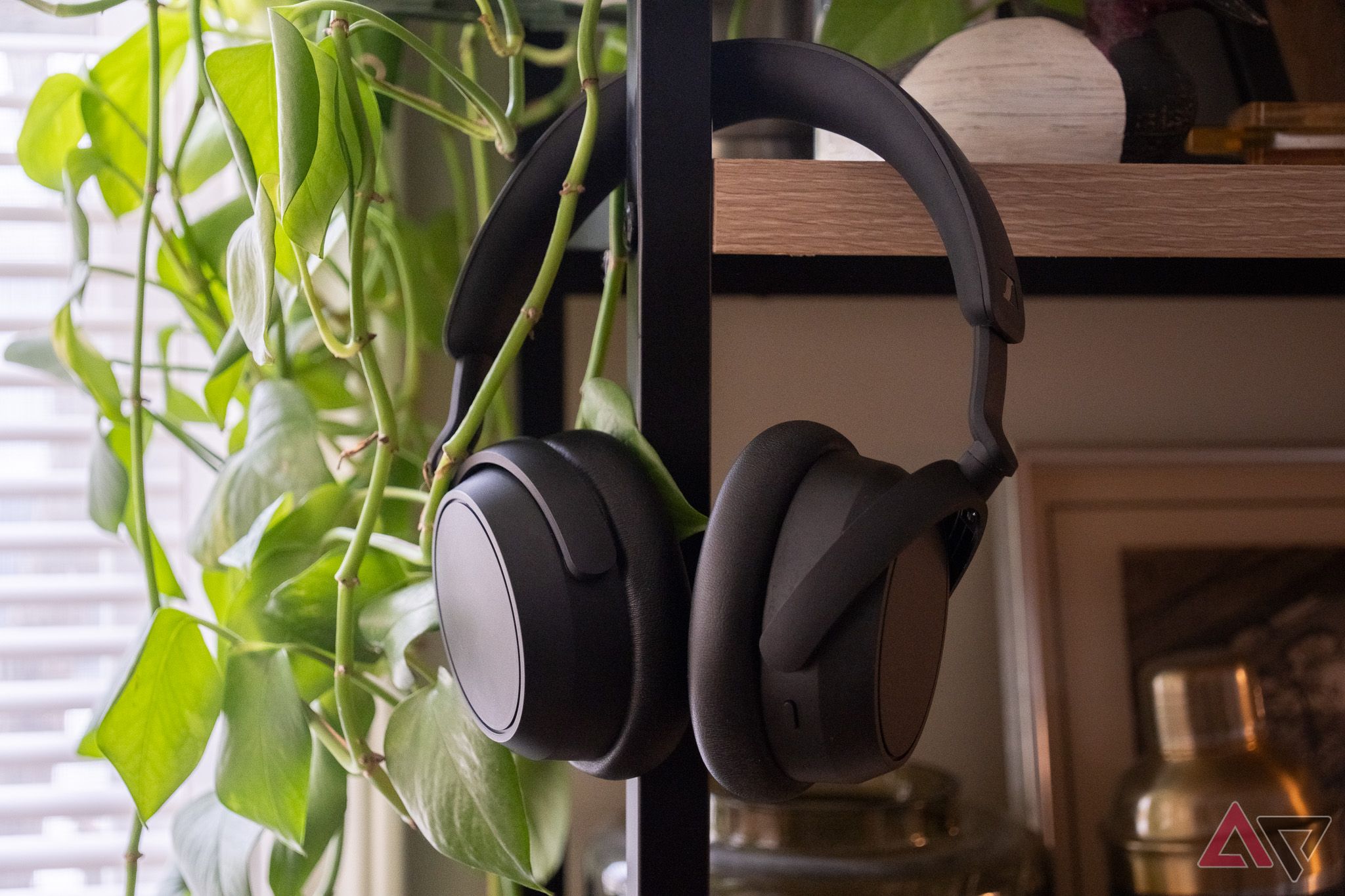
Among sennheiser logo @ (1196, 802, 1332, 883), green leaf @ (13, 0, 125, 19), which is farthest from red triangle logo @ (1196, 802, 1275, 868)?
green leaf @ (13, 0, 125, 19)

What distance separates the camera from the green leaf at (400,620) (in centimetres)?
44

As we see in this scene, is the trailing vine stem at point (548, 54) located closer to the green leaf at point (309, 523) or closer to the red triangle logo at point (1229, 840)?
the green leaf at point (309, 523)

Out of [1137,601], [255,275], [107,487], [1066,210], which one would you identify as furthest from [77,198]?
[1137,601]

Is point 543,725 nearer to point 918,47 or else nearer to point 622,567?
point 622,567

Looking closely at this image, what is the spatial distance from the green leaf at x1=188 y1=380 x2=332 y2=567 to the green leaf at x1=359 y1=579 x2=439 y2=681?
79 mm

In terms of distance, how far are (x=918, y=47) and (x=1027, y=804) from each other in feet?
1.64

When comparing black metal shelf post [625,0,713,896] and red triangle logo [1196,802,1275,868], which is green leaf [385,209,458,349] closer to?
black metal shelf post [625,0,713,896]

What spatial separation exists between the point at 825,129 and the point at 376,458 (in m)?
0.23

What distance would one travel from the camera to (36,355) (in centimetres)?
60

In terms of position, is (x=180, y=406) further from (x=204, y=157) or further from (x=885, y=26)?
(x=885, y=26)

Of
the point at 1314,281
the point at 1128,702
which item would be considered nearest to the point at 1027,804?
the point at 1128,702

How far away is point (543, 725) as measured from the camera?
0.33 m

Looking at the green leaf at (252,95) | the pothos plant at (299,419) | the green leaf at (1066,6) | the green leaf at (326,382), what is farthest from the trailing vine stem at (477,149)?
the green leaf at (1066,6)

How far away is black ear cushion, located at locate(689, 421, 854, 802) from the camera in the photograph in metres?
0.31
